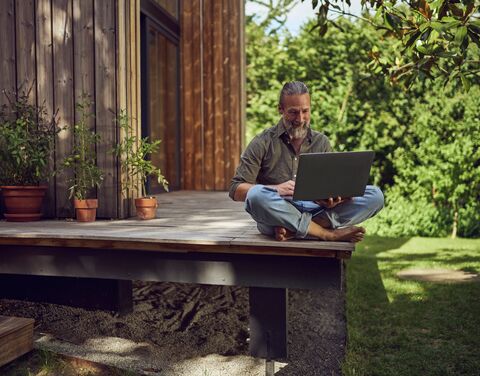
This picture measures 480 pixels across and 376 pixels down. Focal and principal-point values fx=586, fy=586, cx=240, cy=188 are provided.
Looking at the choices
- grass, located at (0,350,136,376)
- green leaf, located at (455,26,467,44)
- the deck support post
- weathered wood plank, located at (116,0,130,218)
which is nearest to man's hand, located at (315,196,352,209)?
the deck support post

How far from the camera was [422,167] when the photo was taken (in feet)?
30.1

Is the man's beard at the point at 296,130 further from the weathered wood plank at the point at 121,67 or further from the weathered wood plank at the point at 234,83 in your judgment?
the weathered wood plank at the point at 234,83

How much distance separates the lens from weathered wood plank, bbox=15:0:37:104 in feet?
14.3

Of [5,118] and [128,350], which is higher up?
[5,118]

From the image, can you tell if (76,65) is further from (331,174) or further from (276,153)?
(331,174)

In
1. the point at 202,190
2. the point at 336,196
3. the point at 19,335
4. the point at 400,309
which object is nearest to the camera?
the point at 336,196

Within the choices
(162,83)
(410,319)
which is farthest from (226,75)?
(410,319)

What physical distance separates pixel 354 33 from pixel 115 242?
7.79m

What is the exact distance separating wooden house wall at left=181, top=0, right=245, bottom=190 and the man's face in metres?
4.85

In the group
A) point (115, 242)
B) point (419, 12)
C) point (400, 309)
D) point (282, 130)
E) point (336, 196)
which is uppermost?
point (419, 12)

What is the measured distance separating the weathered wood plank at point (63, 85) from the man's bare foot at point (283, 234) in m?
1.89

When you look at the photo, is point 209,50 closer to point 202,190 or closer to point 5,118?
point 202,190

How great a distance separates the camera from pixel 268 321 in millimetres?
3391

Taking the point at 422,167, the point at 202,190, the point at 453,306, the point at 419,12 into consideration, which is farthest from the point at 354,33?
the point at 419,12
